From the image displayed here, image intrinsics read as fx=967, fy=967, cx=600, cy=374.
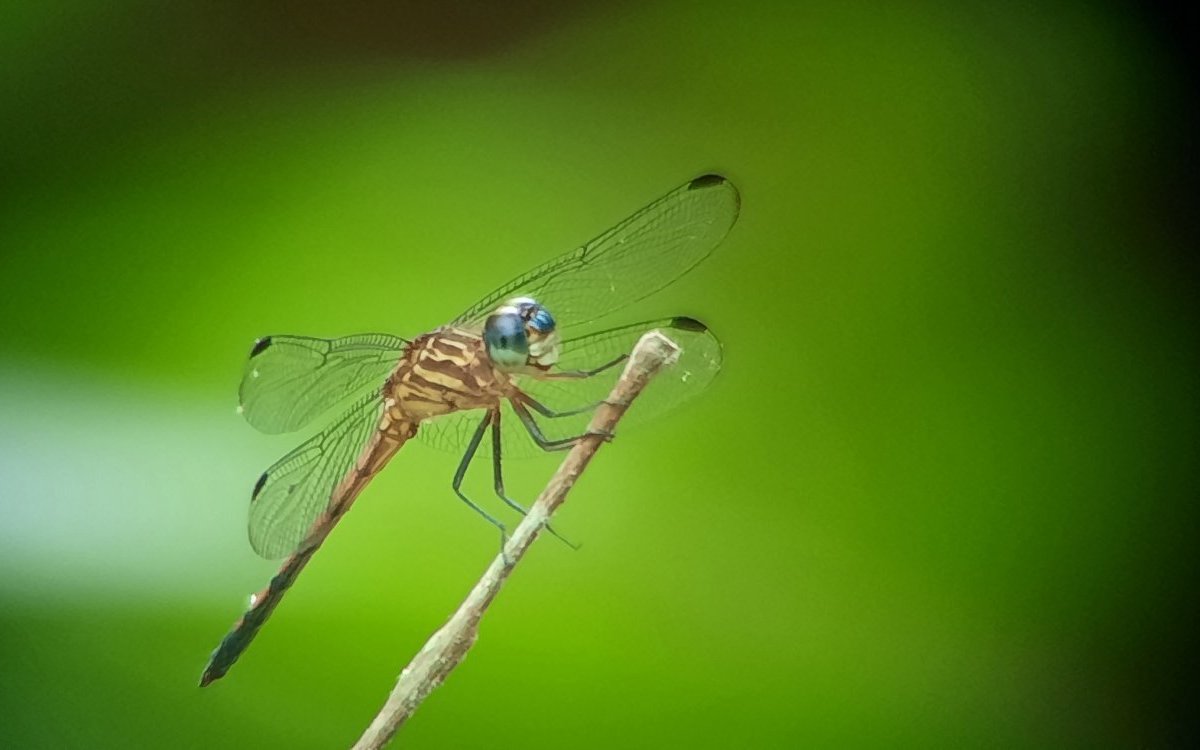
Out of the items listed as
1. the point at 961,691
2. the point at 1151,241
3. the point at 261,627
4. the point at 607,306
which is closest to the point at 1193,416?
the point at 1151,241

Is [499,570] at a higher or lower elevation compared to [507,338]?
lower

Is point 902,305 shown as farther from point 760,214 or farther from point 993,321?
point 760,214

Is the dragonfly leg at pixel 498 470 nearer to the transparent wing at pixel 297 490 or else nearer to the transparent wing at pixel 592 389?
the transparent wing at pixel 592 389

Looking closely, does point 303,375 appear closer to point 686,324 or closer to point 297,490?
point 297,490

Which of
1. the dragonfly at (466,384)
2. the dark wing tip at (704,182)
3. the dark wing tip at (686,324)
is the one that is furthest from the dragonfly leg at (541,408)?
the dark wing tip at (704,182)

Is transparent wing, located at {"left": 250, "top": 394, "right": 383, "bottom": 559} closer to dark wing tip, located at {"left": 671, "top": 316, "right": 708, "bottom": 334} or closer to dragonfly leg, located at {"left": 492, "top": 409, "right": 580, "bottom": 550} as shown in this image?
dragonfly leg, located at {"left": 492, "top": 409, "right": 580, "bottom": 550}

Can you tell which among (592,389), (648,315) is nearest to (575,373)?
(592,389)

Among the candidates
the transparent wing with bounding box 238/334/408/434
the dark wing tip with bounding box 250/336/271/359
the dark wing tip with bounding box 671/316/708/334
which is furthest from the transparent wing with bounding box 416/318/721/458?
the dark wing tip with bounding box 250/336/271/359
